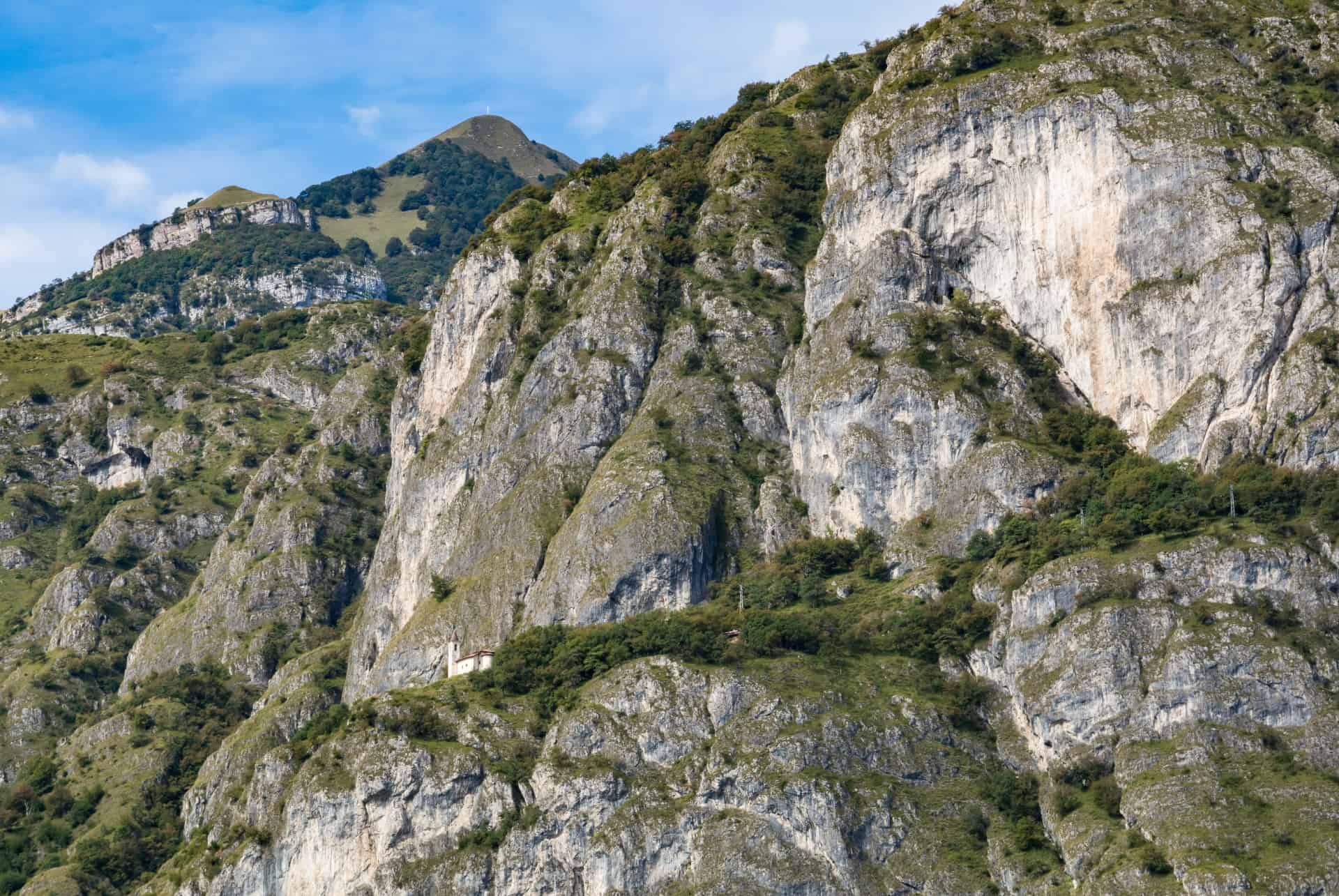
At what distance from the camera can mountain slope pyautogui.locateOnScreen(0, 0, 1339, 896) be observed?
103750 millimetres

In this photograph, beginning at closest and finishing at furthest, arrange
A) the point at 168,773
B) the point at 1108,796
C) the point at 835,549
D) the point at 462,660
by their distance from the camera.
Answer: the point at 1108,796 < the point at 835,549 < the point at 462,660 < the point at 168,773

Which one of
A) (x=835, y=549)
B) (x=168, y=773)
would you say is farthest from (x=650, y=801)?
(x=168, y=773)

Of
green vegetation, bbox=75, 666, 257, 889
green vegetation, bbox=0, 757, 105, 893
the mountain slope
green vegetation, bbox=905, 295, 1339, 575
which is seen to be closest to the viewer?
the mountain slope

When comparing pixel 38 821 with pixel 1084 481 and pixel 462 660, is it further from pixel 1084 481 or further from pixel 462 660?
pixel 1084 481

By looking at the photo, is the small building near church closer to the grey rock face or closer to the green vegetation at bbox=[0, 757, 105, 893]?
the grey rock face

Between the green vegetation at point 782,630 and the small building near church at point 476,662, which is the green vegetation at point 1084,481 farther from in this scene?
the small building near church at point 476,662

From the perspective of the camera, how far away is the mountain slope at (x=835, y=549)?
4085 inches

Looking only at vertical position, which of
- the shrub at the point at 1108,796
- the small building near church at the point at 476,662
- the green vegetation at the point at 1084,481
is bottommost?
the shrub at the point at 1108,796

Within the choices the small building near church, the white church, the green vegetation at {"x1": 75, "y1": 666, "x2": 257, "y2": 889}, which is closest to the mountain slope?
the green vegetation at {"x1": 75, "y1": 666, "x2": 257, "y2": 889}

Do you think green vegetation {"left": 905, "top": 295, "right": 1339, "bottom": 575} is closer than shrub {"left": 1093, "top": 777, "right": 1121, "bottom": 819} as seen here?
No

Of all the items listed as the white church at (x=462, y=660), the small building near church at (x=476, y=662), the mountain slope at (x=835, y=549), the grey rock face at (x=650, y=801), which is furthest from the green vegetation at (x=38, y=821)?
the small building near church at (x=476, y=662)

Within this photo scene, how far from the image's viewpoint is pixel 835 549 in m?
127

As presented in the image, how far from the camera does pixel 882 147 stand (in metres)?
144

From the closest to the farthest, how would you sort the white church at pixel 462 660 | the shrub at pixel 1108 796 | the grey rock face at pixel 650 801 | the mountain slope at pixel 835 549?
1. the shrub at pixel 1108 796
2. the grey rock face at pixel 650 801
3. the mountain slope at pixel 835 549
4. the white church at pixel 462 660
